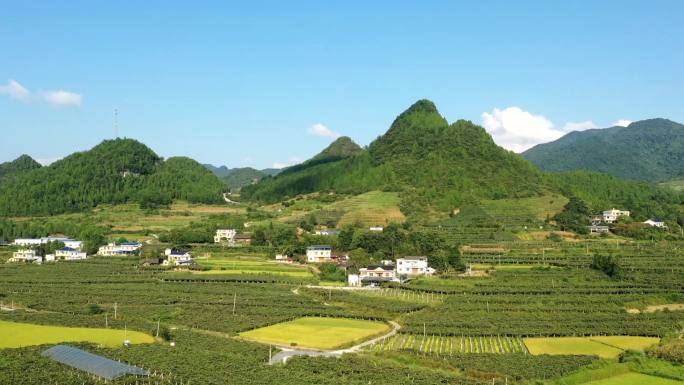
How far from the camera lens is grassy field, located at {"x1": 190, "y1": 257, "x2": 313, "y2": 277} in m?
64.7

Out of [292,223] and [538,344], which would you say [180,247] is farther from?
[538,344]

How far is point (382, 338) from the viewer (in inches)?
1560

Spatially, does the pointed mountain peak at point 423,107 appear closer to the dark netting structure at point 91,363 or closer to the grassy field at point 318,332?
the grassy field at point 318,332

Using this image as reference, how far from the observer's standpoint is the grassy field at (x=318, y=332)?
3825 centimetres

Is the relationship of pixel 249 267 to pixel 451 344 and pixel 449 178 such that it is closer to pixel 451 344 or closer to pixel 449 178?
pixel 451 344

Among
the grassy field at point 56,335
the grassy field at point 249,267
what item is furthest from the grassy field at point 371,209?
the grassy field at point 56,335

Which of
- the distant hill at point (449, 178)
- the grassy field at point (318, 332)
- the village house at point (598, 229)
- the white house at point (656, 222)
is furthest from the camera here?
the distant hill at point (449, 178)

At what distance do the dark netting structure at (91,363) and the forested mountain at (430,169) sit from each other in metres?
69.5

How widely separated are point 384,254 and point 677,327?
34.2 meters

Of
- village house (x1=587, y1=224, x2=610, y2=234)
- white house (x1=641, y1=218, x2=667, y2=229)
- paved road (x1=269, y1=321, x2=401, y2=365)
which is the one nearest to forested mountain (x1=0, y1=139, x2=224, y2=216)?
village house (x1=587, y1=224, x2=610, y2=234)

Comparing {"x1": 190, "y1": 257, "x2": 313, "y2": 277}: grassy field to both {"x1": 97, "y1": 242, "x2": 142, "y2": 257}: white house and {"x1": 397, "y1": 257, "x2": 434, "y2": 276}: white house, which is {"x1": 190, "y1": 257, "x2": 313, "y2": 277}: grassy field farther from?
{"x1": 97, "y1": 242, "x2": 142, "y2": 257}: white house

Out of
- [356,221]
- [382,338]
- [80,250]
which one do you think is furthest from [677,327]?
[80,250]

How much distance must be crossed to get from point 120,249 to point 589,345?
5917 cm

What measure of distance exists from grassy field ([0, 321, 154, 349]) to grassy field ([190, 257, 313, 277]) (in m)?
24.5
